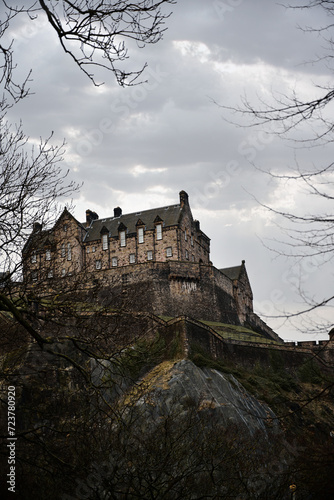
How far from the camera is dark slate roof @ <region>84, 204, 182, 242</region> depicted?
51.4 meters

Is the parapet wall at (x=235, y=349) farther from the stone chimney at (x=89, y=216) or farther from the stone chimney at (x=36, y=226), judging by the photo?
the stone chimney at (x=36, y=226)

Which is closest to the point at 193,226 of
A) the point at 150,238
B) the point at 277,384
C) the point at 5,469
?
the point at 150,238

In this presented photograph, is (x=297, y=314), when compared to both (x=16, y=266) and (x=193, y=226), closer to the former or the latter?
(x=16, y=266)

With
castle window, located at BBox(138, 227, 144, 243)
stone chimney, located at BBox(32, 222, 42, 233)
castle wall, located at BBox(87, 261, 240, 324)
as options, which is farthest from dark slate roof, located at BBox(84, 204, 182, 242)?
stone chimney, located at BBox(32, 222, 42, 233)

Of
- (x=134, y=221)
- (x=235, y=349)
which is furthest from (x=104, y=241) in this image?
(x=235, y=349)

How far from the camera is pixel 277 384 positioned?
37.0 meters

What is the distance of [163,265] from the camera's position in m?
46.2

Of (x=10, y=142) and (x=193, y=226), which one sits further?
(x=193, y=226)

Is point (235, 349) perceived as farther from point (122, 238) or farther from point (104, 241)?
point (104, 241)

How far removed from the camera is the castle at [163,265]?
4531 cm

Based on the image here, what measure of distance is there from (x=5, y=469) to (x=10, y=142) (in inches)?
250

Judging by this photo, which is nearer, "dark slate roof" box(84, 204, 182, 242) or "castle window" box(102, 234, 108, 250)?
"dark slate roof" box(84, 204, 182, 242)

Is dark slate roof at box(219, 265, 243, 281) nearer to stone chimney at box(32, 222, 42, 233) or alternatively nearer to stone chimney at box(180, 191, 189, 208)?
stone chimney at box(180, 191, 189, 208)

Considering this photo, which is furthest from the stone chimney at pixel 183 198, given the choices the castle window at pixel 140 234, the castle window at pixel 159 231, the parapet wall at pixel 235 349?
the parapet wall at pixel 235 349
